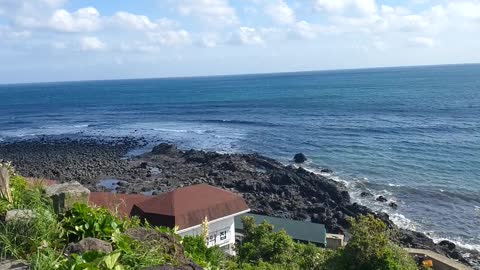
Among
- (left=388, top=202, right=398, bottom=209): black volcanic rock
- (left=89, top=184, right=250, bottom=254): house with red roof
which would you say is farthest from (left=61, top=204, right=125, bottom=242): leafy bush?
(left=388, top=202, right=398, bottom=209): black volcanic rock

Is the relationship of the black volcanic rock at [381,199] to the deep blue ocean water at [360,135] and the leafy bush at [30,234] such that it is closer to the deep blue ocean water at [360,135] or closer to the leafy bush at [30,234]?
the deep blue ocean water at [360,135]

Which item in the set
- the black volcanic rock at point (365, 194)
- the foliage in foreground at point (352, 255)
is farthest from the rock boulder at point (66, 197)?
the black volcanic rock at point (365, 194)

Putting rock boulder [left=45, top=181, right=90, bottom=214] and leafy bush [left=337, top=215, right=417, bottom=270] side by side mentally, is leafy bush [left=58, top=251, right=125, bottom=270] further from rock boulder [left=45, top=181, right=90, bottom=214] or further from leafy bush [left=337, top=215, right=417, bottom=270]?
leafy bush [left=337, top=215, right=417, bottom=270]

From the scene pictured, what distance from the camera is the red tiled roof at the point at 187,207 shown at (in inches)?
870

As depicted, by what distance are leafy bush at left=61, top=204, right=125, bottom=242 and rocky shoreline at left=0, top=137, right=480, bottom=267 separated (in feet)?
88.7

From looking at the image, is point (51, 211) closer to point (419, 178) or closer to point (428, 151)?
point (419, 178)

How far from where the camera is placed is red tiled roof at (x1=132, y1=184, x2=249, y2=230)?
22109mm

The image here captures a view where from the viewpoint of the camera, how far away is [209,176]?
4728cm

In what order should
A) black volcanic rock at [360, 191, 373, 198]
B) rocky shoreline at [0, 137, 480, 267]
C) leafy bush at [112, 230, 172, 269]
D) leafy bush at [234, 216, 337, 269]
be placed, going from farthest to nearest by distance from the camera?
black volcanic rock at [360, 191, 373, 198], rocky shoreline at [0, 137, 480, 267], leafy bush at [234, 216, 337, 269], leafy bush at [112, 230, 172, 269]

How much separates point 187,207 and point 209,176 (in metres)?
24.5

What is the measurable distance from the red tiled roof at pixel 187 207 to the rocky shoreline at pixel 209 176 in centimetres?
1218

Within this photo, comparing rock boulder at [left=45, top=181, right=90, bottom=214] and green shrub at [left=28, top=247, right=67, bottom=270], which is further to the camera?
rock boulder at [left=45, top=181, right=90, bottom=214]

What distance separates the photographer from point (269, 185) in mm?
43344

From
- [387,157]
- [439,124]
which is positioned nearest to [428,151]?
[387,157]
